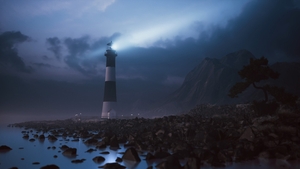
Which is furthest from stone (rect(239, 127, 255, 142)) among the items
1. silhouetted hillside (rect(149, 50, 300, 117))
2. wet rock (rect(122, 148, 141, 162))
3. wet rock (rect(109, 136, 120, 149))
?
silhouetted hillside (rect(149, 50, 300, 117))

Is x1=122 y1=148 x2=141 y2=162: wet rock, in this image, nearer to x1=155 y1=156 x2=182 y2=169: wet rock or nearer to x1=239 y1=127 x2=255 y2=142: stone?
x1=155 y1=156 x2=182 y2=169: wet rock

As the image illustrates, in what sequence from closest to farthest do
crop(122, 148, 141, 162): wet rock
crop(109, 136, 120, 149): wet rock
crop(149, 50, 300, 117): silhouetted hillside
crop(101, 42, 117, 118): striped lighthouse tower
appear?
crop(122, 148, 141, 162): wet rock → crop(109, 136, 120, 149): wet rock → crop(101, 42, 117, 118): striped lighthouse tower → crop(149, 50, 300, 117): silhouetted hillside

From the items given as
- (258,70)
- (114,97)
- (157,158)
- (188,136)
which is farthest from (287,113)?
(114,97)

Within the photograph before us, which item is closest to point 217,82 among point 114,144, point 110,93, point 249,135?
point 110,93

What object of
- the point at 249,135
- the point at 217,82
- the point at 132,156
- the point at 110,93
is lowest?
the point at 132,156

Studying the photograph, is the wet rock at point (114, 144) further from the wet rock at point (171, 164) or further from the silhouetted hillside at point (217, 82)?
the silhouetted hillside at point (217, 82)

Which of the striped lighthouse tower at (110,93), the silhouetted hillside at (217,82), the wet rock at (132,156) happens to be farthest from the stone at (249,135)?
the silhouetted hillside at (217,82)

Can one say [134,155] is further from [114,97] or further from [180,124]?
[114,97]

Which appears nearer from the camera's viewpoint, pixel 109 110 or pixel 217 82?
pixel 109 110

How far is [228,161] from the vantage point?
12.2 metres

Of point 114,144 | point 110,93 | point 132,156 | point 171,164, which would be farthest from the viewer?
point 110,93

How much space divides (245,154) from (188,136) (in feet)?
25.1

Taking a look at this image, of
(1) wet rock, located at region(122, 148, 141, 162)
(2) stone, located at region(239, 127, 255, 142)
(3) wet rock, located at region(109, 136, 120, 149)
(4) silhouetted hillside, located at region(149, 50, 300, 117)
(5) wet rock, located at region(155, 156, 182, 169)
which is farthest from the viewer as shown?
(4) silhouetted hillside, located at region(149, 50, 300, 117)

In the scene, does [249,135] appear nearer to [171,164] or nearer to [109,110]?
[171,164]
